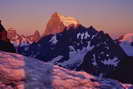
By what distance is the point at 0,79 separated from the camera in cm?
1047

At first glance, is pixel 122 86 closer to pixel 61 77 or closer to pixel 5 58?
pixel 61 77

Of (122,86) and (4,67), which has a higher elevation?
(4,67)

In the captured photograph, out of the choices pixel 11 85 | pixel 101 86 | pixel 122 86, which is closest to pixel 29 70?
pixel 11 85

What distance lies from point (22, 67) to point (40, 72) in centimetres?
57

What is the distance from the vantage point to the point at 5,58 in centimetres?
1189

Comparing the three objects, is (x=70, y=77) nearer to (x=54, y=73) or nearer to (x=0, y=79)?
(x=54, y=73)

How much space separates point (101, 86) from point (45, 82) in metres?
1.99

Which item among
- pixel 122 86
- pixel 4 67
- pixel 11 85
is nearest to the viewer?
pixel 11 85

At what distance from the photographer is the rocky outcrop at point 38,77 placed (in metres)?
10.5

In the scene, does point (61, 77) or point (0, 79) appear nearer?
point (0, 79)

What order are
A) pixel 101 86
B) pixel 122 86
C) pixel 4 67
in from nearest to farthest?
pixel 4 67 → pixel 101 86 → pixel 122 86

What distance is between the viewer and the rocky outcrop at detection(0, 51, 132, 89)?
1046cm

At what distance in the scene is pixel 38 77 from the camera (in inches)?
427

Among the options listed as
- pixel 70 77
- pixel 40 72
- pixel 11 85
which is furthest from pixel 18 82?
pixel 70 77
